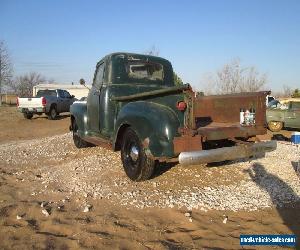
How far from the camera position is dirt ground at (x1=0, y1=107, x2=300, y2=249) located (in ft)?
12.6

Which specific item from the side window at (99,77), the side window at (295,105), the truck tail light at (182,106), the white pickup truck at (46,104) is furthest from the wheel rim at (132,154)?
the white pickup truck at (46,104)

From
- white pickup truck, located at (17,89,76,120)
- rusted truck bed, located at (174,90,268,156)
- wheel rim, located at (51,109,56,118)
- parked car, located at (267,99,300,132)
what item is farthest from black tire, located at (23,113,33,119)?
rusted truck bed, located at (174,90,268,156)

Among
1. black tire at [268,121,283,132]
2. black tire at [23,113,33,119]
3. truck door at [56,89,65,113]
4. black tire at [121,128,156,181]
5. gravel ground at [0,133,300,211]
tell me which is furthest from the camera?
truck door at [56,89,65,113]

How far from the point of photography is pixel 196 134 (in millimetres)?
5109

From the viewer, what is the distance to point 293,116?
638 inches

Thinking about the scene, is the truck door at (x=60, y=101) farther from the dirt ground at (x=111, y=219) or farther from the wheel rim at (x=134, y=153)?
the wheel rim at (x=134, y=153)

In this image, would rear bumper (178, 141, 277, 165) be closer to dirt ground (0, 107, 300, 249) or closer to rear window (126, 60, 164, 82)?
dirt ground (0, 107, 300, 249)

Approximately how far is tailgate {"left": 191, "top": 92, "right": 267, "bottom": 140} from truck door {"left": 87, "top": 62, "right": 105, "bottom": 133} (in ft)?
7.66

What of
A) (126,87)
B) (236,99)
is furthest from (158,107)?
(126,87)

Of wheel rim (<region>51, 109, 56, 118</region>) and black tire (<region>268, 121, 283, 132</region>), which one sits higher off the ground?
wheel rim (<region>51, 109, 56, 118</region>)

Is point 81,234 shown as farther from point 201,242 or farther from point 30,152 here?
point 30,152

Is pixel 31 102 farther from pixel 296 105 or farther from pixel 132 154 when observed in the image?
pixel 132 154

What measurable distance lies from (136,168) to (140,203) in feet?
2.83

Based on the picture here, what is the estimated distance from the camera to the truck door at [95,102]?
24.0 feet
